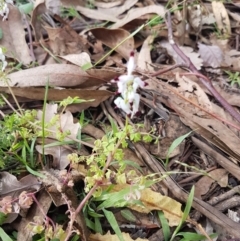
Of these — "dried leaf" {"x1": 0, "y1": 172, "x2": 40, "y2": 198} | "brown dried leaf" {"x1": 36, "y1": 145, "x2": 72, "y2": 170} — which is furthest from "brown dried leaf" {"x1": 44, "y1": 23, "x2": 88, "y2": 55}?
"dried leaf" {"x1": 0, "y1": 172, "x2": 40, "y2": 198}

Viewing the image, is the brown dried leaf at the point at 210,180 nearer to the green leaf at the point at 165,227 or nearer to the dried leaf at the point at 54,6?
the green leaf at the point at 165,227

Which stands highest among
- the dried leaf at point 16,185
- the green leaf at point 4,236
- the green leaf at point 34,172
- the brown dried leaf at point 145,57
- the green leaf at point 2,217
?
the brown dried leaf at point 145,57

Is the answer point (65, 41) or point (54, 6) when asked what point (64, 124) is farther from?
point (54, 6)

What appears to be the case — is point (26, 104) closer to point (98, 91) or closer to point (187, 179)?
point (98, 91)

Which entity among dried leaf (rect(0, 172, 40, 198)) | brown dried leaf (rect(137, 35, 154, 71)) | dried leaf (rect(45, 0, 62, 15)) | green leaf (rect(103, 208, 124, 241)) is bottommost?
green leaf (rect(103, 208, 124, 241))

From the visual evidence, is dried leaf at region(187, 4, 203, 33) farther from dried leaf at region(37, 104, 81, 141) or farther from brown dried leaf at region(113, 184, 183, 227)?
brown dried leaf at region(113, 184, 183, 227)

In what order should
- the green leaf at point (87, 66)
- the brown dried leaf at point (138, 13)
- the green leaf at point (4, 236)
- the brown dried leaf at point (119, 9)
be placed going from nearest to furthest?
1. the green leaf at point (4, 236)
2. the green leaf at point (87, 66)
3. the brown dried leaf at point (138, 13)
4. the brown dried leaf at point (119, 9)

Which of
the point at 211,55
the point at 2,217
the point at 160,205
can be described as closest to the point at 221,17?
the point at 211,55

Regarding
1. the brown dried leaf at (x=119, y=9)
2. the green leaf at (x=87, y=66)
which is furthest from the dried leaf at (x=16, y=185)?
the brown dried leaf at (x=119, y=9)
